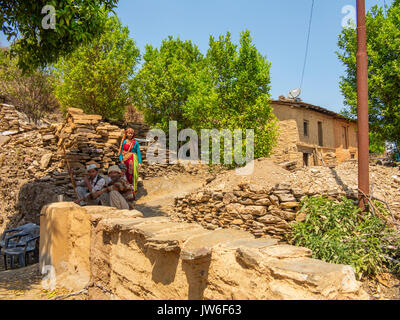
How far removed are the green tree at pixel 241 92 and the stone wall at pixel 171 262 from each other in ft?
25.0

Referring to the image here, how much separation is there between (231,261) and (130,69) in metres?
16.0

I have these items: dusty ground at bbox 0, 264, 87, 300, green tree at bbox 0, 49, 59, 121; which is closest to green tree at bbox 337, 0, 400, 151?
dusty ground at bbox 0, 264, 87, 300

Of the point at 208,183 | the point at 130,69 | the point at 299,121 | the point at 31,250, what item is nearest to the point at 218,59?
the point at 208,183

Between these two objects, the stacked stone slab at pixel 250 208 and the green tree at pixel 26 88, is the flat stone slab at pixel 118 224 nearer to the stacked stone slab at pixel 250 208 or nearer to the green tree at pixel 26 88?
the stacked stone slab at pixel 250 208

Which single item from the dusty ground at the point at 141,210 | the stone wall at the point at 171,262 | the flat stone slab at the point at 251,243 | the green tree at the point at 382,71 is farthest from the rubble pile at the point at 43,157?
the green tree at the point at 382,71

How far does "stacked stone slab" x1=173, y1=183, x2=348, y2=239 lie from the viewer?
18.7ft

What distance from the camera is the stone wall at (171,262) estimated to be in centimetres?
165

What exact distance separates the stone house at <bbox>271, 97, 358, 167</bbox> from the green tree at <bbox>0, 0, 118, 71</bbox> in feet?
40.5

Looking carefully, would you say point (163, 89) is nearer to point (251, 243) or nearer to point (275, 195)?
point (275, 195)

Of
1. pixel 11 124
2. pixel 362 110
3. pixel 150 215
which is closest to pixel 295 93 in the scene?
pixel 150 215

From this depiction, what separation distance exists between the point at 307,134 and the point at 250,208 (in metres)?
13.1

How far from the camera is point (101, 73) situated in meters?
15.2

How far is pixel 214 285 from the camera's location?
2.08m
